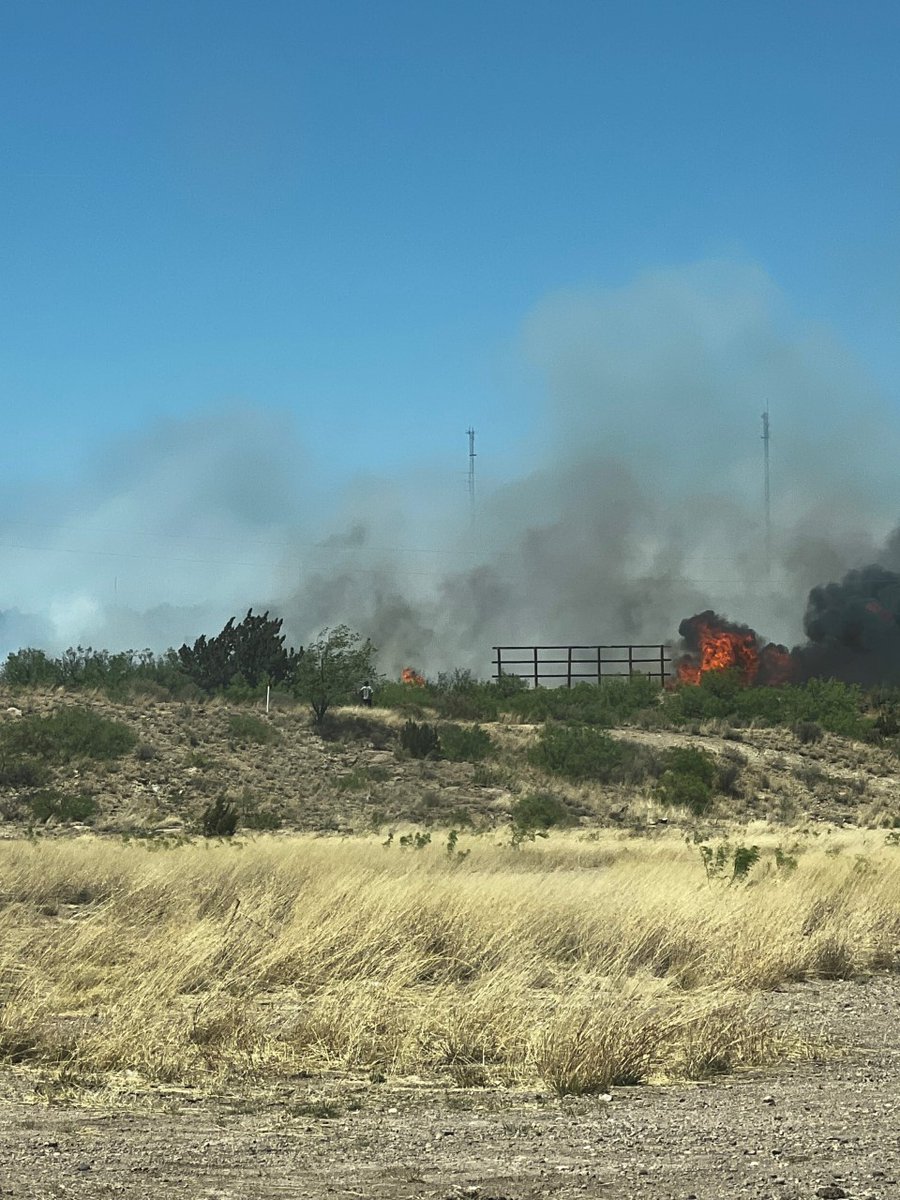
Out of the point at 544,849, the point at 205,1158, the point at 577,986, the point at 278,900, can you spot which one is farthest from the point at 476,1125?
the point at 544,849

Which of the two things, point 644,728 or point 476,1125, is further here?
point 644,728

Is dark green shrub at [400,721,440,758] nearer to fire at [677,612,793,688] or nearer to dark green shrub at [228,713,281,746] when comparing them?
dark green shrub at [228,713,281,746]

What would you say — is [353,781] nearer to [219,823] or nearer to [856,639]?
[219,823]

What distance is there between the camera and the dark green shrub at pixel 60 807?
39062 mm

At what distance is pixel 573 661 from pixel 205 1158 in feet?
260

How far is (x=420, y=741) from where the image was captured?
52781 millimetres

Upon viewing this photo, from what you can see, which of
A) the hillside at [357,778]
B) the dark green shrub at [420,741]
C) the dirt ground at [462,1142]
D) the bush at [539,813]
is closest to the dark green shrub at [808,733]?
the hillside at [357,778]

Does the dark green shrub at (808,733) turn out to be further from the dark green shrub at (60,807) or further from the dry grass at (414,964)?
the dry grass at (414,964)

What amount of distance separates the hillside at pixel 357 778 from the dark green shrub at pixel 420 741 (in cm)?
41

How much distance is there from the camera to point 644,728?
60188 mm

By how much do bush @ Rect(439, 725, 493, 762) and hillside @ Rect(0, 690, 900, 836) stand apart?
0.46 meters

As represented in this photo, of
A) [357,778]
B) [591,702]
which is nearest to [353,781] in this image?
[357,778]

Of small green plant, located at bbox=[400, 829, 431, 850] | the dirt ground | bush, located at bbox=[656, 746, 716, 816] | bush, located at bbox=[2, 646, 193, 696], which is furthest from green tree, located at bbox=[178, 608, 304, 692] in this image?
the dirt ground

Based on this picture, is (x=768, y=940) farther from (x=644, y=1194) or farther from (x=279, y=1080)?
(x=644, y=1194)
